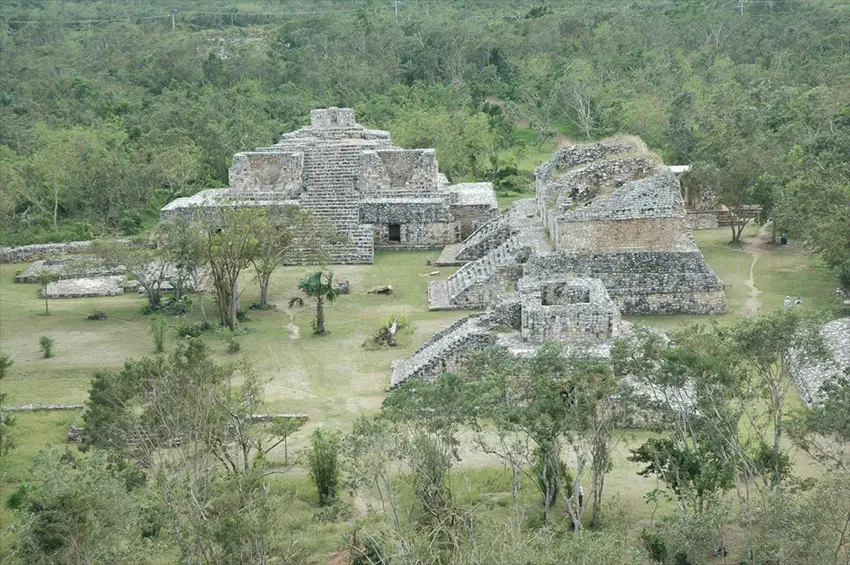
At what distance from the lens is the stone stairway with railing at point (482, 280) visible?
26.2 m

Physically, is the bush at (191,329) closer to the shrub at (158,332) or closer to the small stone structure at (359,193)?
the shrub at (158,332)

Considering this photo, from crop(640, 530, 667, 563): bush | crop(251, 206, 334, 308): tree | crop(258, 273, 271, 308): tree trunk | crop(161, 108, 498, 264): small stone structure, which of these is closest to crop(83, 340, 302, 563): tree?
crop(640, 530, 667, 563): bush

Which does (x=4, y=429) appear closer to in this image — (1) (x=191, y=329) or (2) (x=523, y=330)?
(1) (x=191, y=329)

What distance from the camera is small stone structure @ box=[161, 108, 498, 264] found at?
3269 cm

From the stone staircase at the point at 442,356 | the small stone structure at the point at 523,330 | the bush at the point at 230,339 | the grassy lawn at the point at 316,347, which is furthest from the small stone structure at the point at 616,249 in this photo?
the bush at the point at 230,339

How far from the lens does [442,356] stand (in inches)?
824

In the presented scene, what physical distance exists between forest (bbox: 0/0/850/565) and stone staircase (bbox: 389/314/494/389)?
1.54ft

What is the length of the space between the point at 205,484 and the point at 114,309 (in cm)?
1427

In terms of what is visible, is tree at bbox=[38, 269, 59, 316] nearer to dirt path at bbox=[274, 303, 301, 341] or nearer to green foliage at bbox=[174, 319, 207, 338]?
green foliage at bbox=[174, 319, 207, 338]

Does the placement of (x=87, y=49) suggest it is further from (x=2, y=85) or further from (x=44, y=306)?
(x=44, y=306)

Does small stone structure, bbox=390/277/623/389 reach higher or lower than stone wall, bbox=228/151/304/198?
lower

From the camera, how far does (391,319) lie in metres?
24.7

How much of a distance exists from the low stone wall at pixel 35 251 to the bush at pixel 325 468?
18679mm

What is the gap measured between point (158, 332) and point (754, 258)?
1513 cm
